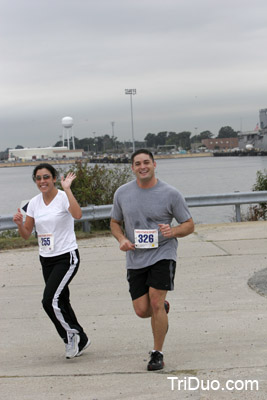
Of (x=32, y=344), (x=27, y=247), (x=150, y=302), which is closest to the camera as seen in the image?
(x=150, y=302)

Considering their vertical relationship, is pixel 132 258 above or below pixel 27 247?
above

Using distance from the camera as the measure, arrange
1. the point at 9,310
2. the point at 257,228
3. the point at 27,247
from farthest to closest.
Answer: the point at 257,228 → the point at 27,247 → the point at 9,310

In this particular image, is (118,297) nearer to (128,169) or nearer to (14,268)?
(14,268)

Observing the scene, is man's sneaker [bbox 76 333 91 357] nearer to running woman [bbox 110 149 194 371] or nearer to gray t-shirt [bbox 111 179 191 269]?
running woman [bbox 110 149 194 371]

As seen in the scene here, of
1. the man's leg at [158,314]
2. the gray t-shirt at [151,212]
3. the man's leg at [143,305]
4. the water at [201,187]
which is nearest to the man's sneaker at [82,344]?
the man's leg at [143,305]

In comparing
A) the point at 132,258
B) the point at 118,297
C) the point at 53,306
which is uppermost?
the point at 132,258

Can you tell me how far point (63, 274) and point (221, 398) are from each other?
77.7 inches

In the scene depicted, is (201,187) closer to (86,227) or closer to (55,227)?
(86,227)

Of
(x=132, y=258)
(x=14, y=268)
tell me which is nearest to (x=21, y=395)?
(x=132, y=258)

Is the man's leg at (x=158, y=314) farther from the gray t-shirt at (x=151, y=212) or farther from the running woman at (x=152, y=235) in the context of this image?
the gray t-shirt at (x=151, y=212)

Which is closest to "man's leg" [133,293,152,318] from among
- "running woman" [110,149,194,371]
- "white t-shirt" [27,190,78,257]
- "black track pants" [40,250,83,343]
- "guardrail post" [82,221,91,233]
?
"running woman" [110,149,194,371]

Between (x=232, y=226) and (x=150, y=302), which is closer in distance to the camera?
(x=150, y=302)

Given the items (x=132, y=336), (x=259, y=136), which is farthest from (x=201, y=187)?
(x=259, y=136)

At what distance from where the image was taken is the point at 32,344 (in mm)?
6602
